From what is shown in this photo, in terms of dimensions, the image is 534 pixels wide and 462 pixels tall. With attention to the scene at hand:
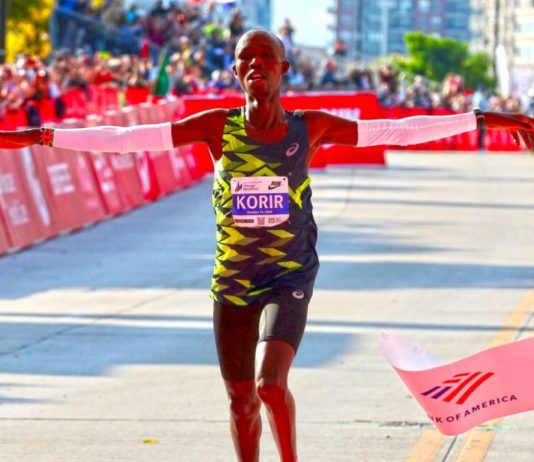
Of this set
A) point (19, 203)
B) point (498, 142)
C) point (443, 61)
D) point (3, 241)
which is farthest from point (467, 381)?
point (443, 61)

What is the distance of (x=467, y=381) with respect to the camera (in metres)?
6.87

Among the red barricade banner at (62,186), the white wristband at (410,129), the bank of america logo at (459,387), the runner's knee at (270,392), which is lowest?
the red barricade banner at (62,186)

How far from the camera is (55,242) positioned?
66.8 feet

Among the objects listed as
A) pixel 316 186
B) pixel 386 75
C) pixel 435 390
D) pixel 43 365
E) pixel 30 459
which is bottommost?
pixel 386 75

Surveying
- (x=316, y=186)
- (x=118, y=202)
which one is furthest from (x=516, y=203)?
(x=118, y=202)

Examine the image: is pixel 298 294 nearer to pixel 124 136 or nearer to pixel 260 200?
pixel 260 200

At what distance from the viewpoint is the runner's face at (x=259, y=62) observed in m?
6.48

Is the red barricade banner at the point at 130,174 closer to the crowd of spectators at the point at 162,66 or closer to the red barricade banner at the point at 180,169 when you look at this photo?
the crowd of spectators at the point at 162,66

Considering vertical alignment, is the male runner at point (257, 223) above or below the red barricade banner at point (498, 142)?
above

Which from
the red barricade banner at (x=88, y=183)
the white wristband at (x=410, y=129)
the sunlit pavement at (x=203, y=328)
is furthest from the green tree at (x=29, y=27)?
the white wristband at (x=410, y=129)

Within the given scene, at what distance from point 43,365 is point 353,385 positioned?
2.26 meters

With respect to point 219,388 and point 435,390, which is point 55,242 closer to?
point 219,388

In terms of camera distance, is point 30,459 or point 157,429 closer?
point 30,459

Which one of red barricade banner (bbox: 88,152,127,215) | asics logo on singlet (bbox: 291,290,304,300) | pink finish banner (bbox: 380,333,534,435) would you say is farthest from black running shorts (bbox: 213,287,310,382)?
red barricade banner (bbox: 88,152,127,215)
